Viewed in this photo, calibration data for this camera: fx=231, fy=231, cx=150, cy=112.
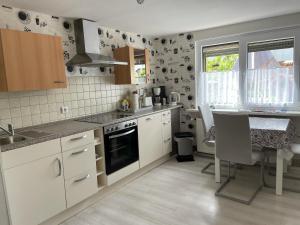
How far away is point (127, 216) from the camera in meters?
2.29

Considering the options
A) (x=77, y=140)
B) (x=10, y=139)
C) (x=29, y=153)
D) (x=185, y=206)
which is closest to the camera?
(x=29, y=153)

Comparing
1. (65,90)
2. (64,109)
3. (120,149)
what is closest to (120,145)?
(120,149)

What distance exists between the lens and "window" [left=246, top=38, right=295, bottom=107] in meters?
3.23

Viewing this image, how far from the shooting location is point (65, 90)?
2.81 metres

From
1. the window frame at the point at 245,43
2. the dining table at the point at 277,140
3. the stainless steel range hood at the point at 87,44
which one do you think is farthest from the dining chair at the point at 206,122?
the stainless steel range hood at the point at 87,44

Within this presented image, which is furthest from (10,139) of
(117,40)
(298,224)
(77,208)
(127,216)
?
(298,224)

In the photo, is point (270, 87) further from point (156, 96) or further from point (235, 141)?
point (156, 96)

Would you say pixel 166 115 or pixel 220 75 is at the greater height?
pixel 220 75

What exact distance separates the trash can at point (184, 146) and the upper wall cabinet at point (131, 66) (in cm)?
111

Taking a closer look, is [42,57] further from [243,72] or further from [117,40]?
[243,72]

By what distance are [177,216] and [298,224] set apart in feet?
3.47

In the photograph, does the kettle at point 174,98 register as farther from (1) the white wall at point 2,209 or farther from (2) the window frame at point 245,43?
(1) the white wall at point 2,209

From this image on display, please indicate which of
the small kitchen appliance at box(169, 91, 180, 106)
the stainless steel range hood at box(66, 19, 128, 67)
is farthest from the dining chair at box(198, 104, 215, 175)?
the stainless steel range hood at box(66, 19, 128, 67)

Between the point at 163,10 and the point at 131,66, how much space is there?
3.18 ft
